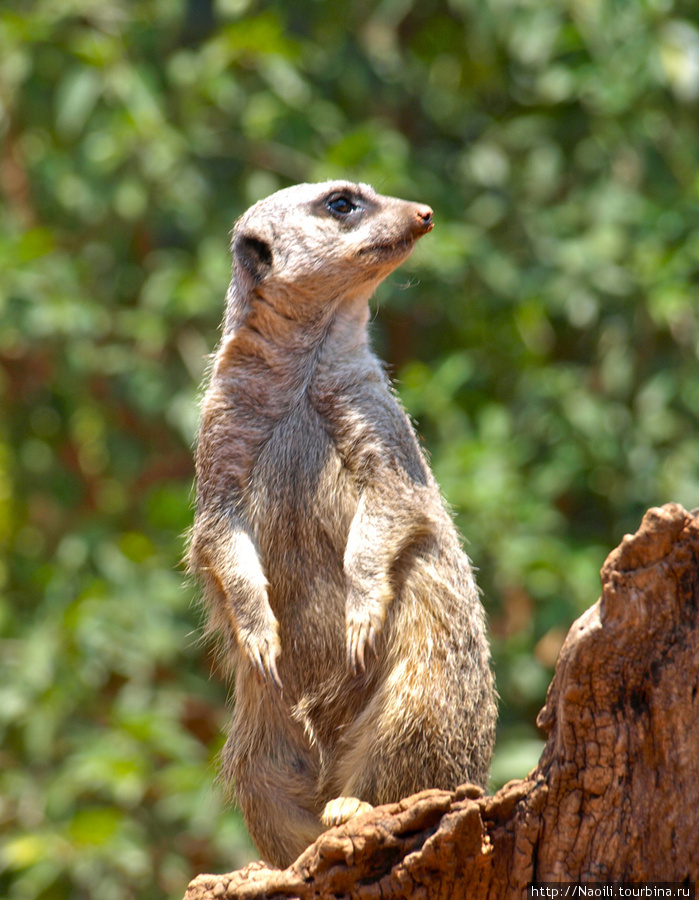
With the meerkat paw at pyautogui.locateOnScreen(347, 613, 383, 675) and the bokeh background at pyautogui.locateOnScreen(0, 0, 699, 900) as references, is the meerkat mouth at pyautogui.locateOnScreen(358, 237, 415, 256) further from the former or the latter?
the bokeh background at pyautogui.locateOnScreen(0, 0, 699, 900)

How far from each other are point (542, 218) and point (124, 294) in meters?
2.48

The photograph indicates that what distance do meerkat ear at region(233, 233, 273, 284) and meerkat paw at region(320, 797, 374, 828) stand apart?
1.68 m

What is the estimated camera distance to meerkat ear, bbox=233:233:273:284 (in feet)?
12.0

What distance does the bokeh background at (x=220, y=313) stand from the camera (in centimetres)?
543

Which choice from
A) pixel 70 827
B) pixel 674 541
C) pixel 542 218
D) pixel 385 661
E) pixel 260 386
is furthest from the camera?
pixel 542 218

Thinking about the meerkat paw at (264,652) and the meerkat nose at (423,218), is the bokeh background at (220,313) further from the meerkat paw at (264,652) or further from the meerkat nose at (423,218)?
the meerkat paw at (264,652)

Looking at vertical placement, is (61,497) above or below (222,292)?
below

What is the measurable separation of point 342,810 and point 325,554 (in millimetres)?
796

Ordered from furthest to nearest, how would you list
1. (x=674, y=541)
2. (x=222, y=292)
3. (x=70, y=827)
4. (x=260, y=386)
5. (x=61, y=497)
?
(x=61, y=497) → (x=222, y=292) → (x=70, y=827) → (x=260, y=386) → (x=674, y=541)

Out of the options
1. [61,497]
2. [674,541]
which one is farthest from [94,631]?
[674,541]

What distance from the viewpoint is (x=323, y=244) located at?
3582 millimetres

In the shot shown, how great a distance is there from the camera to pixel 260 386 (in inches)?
139

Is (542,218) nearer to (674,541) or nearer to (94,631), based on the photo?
(94,631)

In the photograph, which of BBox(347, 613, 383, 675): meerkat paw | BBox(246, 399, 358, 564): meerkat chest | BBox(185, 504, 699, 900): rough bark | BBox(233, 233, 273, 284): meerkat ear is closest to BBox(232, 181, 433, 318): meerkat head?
BBox(233, 233, 273, 284): meerkat ear
